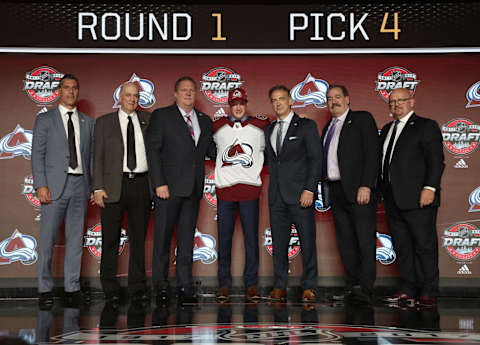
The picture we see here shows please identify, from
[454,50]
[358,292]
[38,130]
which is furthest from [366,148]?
[38,130]

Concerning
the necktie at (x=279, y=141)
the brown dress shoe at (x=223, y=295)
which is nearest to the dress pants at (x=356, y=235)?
the necktie at (x=279, y=141)

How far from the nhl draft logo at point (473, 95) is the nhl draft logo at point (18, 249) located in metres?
4.11

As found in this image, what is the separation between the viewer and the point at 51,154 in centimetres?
448

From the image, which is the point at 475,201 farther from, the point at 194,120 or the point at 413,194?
the point at 194,120

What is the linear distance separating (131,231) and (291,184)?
131 cm

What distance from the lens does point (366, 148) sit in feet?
14.5

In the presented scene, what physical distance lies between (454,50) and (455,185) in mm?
1211

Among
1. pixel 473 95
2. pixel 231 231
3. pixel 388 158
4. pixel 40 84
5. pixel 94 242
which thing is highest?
pixel 40 84

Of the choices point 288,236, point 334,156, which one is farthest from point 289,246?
point 334,156

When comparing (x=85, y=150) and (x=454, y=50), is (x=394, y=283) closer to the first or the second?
(x=454, y=50)

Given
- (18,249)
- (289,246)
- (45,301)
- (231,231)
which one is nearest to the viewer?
(45,301)

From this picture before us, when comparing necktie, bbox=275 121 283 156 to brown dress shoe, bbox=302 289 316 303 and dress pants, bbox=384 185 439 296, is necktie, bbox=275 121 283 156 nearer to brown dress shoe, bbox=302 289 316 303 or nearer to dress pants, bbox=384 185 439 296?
dress pants, bbox=384 185 439 296

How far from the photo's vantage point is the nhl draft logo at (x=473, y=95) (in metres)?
5.14

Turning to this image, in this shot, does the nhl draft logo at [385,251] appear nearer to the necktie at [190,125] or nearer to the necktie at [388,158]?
the necktie at [388,158]
